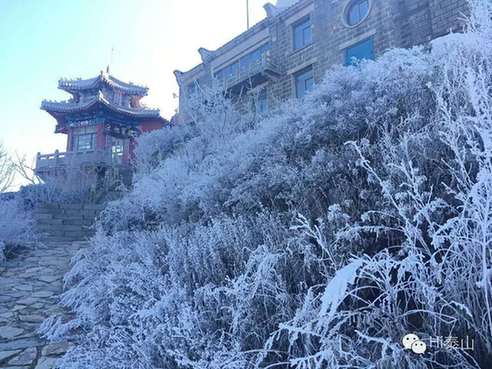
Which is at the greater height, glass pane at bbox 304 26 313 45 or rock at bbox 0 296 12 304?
glass pane at bbox 304 26 313 45

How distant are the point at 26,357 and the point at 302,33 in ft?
51.3

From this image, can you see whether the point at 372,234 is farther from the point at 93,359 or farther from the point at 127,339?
the point at 93,359

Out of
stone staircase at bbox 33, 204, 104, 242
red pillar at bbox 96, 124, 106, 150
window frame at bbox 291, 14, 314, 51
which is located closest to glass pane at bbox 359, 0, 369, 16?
window frame at bbox 291, 14, 314, 51

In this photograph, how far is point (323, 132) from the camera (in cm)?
461

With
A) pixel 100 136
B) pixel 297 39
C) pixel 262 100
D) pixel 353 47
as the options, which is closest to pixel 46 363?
pixel 353 47

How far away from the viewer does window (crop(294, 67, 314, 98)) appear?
14.9 m

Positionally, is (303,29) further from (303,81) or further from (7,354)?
(7,354)

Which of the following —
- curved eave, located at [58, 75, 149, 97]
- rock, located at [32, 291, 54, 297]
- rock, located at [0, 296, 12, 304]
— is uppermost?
curved eave, located at [58, 75, 149, 97]

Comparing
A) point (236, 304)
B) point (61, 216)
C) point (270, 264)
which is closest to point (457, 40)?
point (270, 264)

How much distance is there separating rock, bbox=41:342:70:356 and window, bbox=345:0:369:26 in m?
13.9

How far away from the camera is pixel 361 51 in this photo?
13000 mm

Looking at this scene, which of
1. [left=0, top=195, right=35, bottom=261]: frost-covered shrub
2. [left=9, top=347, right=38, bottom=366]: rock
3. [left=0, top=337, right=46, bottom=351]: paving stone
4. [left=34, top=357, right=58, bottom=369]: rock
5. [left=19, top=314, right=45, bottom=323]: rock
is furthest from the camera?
[left=0, top=195, right=35, bottom=261]: frost-covered shrub

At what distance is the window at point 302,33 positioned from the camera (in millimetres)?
15148

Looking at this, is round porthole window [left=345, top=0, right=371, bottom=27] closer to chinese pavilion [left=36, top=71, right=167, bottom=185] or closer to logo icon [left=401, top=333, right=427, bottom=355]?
logo icon [left=401, top=333, right=427, bottom=355]
